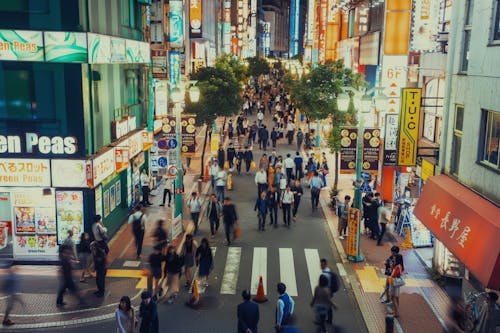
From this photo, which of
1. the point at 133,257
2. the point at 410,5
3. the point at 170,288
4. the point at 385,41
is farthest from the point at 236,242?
the point at 410,5

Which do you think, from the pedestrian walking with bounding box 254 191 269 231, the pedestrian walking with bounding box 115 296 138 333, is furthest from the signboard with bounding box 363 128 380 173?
the pedestrian walking with bounding box 115 296 138 333

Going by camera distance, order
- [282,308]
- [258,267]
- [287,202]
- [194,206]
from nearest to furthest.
→ [282,308] → [258,267] → [194,206] → [287,202]

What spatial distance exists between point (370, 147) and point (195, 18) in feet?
118

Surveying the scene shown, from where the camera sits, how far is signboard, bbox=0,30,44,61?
16141 millimetres

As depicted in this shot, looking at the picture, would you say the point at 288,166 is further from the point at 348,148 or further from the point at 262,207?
the point at 348,148

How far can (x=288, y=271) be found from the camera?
17.4 meters

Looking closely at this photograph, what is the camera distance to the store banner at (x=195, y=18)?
5147 cm

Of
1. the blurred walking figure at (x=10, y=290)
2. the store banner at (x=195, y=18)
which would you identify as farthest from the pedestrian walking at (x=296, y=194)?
the store banner at (x=195, y=18)

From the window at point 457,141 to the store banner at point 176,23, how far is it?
83.0 feet

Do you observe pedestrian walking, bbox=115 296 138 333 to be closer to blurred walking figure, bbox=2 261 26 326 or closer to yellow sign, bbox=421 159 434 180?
blurred walking figure, bbox=2 261 26 326

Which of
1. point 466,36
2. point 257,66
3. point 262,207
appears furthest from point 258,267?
point 257,66

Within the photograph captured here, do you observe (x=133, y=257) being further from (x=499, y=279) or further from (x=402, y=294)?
(x=499, y=279)

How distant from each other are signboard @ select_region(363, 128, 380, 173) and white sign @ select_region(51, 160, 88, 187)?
9580 mm

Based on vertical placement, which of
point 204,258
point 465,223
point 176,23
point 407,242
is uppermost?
point 176,23
